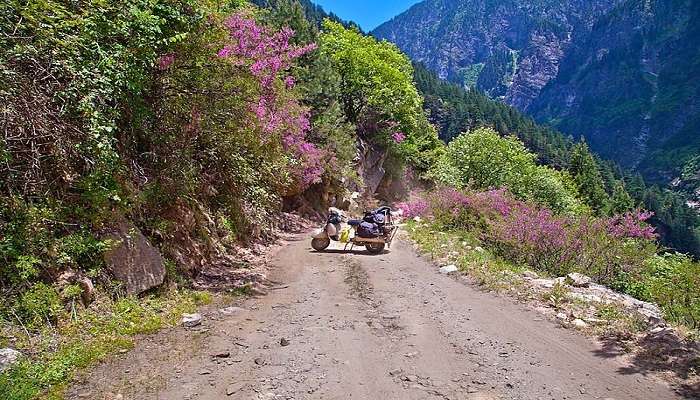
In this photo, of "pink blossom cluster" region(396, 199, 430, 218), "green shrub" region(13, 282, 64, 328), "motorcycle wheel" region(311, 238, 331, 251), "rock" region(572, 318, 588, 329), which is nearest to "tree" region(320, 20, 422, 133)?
"pink blossom cluster" region(396, 199, 430, 218)

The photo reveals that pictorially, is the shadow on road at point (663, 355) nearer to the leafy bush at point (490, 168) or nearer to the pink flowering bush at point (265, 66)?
the pink flowering bush at point (265, 66)

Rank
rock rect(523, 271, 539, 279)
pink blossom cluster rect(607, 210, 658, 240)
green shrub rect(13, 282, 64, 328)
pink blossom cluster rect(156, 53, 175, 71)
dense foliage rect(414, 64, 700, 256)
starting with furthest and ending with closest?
dense foliage rect(414, 64, 700, 256), pink blossom cluster rect(607, 210, 658, 240), rock rect(523, 271, 539, 279), pink blossom cluster rect(156, 53, 175, 71), green shrub rect(13, 282, 64, 328)

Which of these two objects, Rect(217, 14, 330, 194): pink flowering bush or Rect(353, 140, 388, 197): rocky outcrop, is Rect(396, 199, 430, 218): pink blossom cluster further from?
Rect(353, 140, 388, 197): rocky outcrop

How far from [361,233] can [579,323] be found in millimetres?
7557

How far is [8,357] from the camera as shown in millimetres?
4574

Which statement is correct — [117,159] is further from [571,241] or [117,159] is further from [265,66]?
[571,241]

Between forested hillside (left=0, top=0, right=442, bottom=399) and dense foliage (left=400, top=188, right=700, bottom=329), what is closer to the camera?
forested hillside (left=0, top=0, right=442, bottom=399)

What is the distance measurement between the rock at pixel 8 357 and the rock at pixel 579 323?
728 cm

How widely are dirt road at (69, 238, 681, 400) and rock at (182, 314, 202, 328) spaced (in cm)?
12

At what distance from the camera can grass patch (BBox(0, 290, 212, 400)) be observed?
4.34m

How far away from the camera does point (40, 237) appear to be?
5781 millimetres

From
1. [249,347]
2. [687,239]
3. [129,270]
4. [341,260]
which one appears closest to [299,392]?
[249,347]

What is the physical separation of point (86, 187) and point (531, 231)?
1099 cm

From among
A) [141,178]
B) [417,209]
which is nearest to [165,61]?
[141,178]
